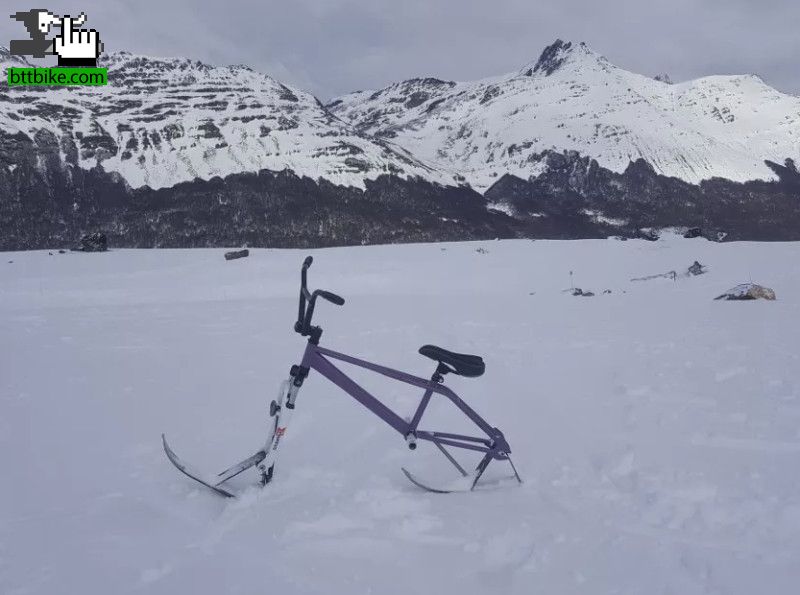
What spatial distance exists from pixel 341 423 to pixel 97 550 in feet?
11.7

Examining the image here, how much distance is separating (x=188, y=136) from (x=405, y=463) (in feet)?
574

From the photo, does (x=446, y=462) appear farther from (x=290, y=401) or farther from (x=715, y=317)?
(x=715, y=317)

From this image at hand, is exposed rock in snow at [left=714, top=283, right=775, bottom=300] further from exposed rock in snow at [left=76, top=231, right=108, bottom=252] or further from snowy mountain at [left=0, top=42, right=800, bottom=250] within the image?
snowy mountain at [left=0, top=42, right=800, bottom=250]

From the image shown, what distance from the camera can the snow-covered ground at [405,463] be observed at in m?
4.03

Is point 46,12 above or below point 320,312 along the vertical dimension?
above

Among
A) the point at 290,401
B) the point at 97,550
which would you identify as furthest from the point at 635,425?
the point at 97,550

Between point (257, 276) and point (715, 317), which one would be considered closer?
point (715, 317)

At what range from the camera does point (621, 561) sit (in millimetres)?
4074

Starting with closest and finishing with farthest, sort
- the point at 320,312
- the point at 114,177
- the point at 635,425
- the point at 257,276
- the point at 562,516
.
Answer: the point at 562,516 < the point at 635,425 < the point at 320,312 < the point at 257,276 < the point at 114,177

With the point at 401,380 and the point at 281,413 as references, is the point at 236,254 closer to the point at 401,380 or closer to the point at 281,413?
the point at 281,413

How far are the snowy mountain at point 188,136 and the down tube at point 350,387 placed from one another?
487 ft

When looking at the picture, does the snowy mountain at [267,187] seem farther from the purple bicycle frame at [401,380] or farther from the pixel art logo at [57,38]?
the purple bicycle frame at [401,380]

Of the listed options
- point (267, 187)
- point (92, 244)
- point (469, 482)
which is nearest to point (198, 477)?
point (469, 482)

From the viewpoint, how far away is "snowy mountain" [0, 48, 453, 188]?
14550 centimetres
